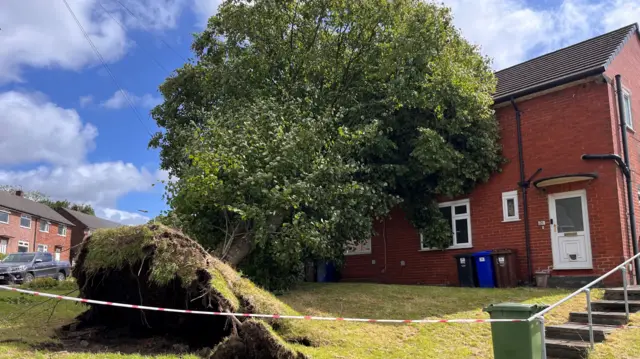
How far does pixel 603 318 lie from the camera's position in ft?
30.0

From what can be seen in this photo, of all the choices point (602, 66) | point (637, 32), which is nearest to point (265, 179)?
point (602, 66)

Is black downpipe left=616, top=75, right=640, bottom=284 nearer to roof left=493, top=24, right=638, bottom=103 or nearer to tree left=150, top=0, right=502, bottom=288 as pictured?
roof left=493, top=24, right=638, bottom=103

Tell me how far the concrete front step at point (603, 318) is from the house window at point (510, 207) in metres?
5.46

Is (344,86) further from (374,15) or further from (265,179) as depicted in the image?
(265,179)

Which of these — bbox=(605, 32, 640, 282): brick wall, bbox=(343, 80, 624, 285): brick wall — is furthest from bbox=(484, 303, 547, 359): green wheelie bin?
bbox=(605, 32, 640, 282): brick wall

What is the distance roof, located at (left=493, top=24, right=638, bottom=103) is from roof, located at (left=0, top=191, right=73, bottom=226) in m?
47.5

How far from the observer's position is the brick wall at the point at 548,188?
13.0 metres

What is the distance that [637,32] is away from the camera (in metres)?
16.6

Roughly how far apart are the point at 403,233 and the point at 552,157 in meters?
5.24

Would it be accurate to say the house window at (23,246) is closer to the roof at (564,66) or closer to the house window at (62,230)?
the house window at (62,230)

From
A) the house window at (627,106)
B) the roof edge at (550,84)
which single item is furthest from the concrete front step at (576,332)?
Answer: the house window at (627,106)

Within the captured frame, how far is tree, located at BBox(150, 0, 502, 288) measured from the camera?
39.2ft

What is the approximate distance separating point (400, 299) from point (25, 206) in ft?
170

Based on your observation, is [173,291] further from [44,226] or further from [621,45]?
[44,226]
